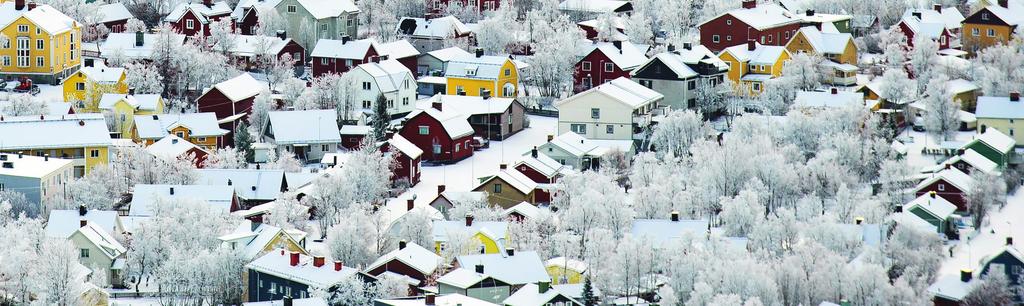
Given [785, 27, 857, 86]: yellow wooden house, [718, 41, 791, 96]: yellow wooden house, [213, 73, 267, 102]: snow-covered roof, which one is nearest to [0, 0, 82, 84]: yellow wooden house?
[213, 73, 267, 102]: snow-covered roof

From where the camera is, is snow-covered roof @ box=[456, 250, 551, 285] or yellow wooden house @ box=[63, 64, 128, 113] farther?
yellow wooden house @ box=[63, 64, 128, 113]

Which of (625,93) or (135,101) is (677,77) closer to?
(625,93)

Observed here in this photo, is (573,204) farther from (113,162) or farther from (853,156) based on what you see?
(113,162)

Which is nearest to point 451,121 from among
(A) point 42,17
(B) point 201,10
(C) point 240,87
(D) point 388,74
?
(D) point 388,74

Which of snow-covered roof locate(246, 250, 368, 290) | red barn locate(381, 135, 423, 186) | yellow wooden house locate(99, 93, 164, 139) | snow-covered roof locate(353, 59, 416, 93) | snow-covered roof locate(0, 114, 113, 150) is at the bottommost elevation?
snow-covered roof locate(246, 250, 368, 290)

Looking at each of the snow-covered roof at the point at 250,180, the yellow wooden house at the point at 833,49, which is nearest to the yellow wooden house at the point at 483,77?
the yellow wooden house at the point at 833,49

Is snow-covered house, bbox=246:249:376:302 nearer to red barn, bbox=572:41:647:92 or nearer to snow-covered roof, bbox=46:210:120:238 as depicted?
snow-covered roof, bbox=46:210:120:238
